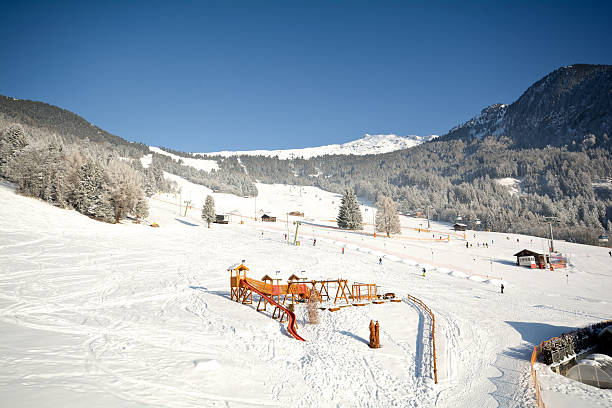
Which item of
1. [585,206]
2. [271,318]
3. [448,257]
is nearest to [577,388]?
[271,318]

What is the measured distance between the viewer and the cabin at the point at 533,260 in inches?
1715

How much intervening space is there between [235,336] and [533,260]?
47.1 m

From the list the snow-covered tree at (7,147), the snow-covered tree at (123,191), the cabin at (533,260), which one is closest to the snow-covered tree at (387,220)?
the cabin at (533,260)

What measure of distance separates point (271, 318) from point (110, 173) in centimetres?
4718

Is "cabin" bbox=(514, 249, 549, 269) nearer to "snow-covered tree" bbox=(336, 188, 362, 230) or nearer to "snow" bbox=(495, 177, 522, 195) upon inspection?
"snow-covered tree" bbox=(336, 188, 362, 230)

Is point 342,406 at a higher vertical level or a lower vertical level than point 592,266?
lower

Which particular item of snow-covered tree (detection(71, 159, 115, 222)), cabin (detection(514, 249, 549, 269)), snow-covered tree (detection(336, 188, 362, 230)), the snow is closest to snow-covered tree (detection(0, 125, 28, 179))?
snow-covered tree (detection(71, 159, 115, 222))

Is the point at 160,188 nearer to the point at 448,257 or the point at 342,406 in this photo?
the point at 448,257

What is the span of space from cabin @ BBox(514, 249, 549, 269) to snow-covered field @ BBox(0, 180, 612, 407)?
32.3 ft

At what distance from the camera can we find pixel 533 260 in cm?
4391

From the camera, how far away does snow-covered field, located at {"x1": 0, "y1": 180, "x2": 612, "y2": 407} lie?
8.77 m

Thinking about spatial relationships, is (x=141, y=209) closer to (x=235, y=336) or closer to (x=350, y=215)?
(x=350, y=215)

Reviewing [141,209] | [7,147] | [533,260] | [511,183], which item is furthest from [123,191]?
[511,183]

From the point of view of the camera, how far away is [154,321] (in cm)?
1427
